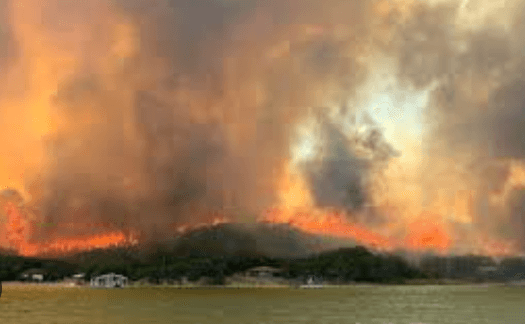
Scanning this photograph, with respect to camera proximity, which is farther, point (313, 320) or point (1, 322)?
point (313, 320)

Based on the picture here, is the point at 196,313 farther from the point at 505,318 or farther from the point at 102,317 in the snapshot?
the point at 505,318

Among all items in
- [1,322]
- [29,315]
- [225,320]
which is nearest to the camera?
[1,322]

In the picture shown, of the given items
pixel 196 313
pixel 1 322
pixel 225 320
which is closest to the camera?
pixel 1 322

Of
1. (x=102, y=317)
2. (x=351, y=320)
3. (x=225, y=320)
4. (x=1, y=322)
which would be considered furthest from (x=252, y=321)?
(x=1, y=322)

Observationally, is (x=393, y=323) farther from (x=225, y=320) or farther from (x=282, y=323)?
(x=225, y=320)

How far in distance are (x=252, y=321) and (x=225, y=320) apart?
4.15 m

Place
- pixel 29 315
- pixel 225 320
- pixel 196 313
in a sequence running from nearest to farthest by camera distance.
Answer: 1. pixel 225 320
2. pixel 29 315
3. pixel 196 313

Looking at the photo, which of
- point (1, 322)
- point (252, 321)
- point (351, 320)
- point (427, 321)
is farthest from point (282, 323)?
point (1, 322)

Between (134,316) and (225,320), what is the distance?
1560 cm

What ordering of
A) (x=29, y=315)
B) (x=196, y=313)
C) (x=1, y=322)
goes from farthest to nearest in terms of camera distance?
(x=196, y=313) → (x=29, y=315) → (x=1, y=322)

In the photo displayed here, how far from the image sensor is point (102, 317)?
101 metres

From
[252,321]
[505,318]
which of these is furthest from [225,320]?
[505,318]

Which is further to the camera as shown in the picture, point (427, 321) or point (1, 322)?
point (427, 321)

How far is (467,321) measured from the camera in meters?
100
